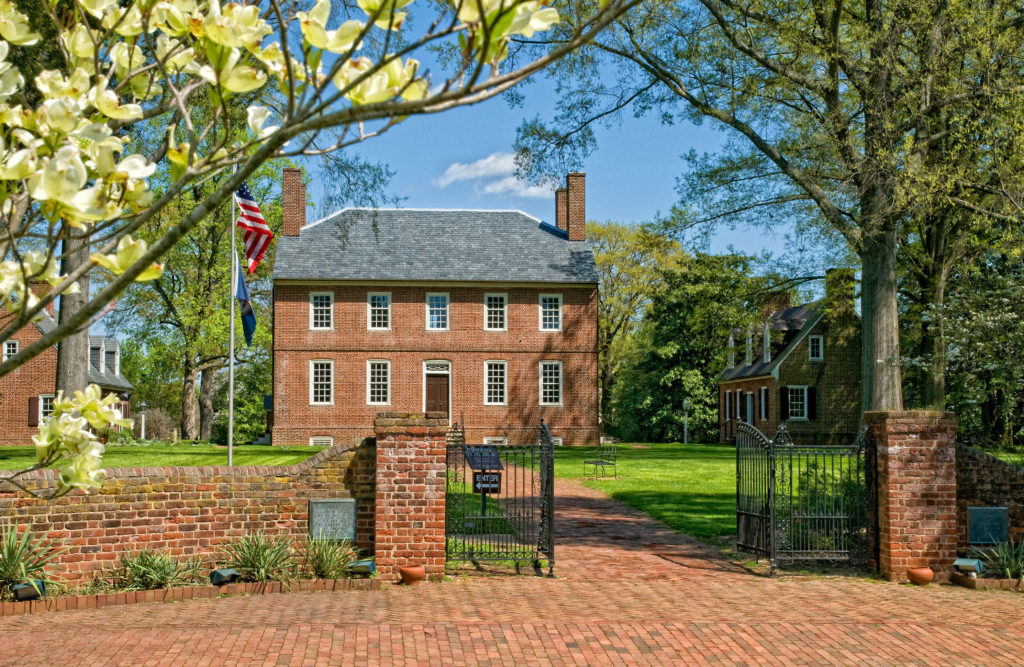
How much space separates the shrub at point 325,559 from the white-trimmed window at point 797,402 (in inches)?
1407

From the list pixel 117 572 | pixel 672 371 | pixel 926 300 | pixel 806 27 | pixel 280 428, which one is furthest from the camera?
pixel 672 371

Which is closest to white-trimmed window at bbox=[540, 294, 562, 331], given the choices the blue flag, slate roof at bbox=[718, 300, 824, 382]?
slate roof at bbox=[718, 300, 824, 382]

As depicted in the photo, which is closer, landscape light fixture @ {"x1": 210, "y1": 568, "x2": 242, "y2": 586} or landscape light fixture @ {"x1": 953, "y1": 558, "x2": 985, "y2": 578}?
landscape light fixture @ {"x1": 210, "y1": 568, "x2": 242, "y2": 586}

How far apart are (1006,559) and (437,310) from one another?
2883 cm

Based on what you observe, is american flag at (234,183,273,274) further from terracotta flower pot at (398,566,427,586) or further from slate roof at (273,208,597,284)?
slate roof at (273,208,597,284)

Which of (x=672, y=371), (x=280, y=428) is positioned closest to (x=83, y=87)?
(x=280, y=428)

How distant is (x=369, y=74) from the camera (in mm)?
2373

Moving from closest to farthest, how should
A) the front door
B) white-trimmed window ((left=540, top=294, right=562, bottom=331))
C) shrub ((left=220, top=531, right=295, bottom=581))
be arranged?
shrub ((left=220, top=531, right=295, bottom=581)) < the front door < white-trimmed window ((left=540, top=294, right=562, bottom=331))

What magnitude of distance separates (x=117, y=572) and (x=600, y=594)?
472 cm

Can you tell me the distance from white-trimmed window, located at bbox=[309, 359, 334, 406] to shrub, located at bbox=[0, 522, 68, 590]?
91.1ft

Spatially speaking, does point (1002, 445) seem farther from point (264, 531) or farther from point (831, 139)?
point (264, 531)

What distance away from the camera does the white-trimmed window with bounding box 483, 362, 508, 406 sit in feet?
121

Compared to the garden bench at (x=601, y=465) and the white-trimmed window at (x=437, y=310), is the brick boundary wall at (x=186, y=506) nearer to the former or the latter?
the garden bench at (x=601, y=465)

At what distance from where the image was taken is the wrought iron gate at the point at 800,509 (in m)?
10.3
